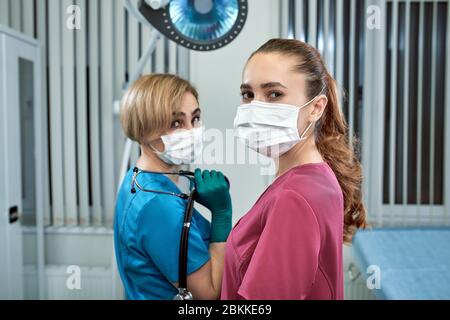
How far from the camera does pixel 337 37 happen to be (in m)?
0.64

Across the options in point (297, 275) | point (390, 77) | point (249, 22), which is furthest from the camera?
point (390, 77)

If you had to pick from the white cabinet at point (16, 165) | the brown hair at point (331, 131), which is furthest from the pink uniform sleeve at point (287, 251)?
the white cabinet at point (16, 165)

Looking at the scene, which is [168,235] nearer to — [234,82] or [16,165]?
[234,82]

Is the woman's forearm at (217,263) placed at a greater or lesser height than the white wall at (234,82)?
lesser

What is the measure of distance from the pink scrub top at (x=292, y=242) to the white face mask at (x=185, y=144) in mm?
132

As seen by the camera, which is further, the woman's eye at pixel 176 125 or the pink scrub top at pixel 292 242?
the woman's eye at pixel 176 125

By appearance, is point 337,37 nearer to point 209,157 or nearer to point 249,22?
point 249,22

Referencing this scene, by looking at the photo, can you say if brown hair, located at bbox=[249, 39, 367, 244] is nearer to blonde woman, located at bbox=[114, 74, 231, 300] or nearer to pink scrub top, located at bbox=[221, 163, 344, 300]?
pink scrub top, located at bbox=[221, 163, 344, 300]

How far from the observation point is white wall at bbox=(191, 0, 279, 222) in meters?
0.59

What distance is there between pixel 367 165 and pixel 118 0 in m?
0.55

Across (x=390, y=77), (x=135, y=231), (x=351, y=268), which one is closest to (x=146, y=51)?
Result: (x=135, y=231)

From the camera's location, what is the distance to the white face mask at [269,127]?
1.60 feet

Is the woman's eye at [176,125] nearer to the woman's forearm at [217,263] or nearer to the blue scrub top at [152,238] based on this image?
the blue scrub top at [152,238]

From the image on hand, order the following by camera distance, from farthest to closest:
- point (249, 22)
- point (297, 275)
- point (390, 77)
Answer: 1. point (390, 77)
2. point (249, 22)
3. point (297, 275)
